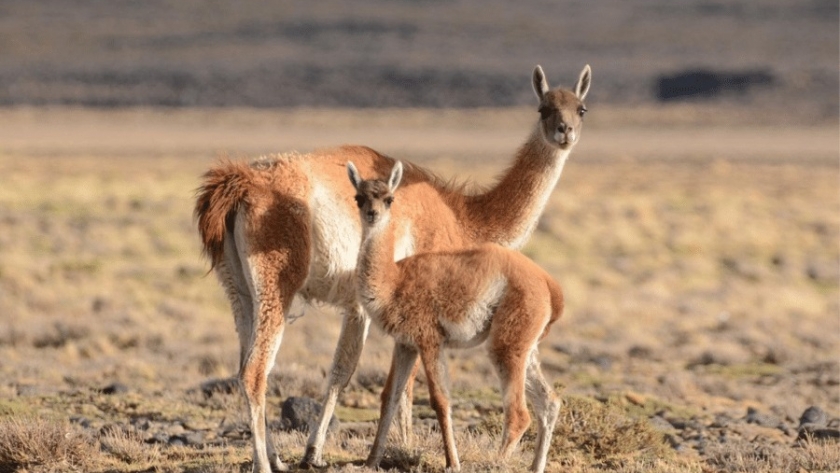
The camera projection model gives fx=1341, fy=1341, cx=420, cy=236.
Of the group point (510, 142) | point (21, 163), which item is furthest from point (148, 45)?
point (21, 163)

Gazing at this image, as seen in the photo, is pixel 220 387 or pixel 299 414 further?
pixel 220 387

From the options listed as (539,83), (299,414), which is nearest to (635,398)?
(299,414)

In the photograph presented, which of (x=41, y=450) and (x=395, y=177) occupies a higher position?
(x=395, y=177)

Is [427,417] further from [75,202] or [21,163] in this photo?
[21,163]

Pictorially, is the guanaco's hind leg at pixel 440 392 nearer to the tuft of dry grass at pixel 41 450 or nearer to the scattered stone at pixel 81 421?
the tuft of dry grass at pixel 41 450

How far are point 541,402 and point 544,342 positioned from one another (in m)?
8.09

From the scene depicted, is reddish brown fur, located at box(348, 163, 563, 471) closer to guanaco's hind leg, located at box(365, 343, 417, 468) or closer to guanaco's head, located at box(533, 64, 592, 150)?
guanaco's hind leg, located at box(365, 343, 417, 468)

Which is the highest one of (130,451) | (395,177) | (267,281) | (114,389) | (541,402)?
(395,177)

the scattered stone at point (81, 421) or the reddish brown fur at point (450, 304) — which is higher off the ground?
the reddish brown fur at point (450, 304)

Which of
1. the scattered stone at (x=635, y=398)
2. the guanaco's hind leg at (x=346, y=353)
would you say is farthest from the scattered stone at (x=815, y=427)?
the guanaco's hind leg at (x=346, y=353)

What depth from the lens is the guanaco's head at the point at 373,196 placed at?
27.4ft

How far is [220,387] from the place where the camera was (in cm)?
1234

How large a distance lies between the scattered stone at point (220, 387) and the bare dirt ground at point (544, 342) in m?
0.04

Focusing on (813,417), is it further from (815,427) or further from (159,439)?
(159,439)
